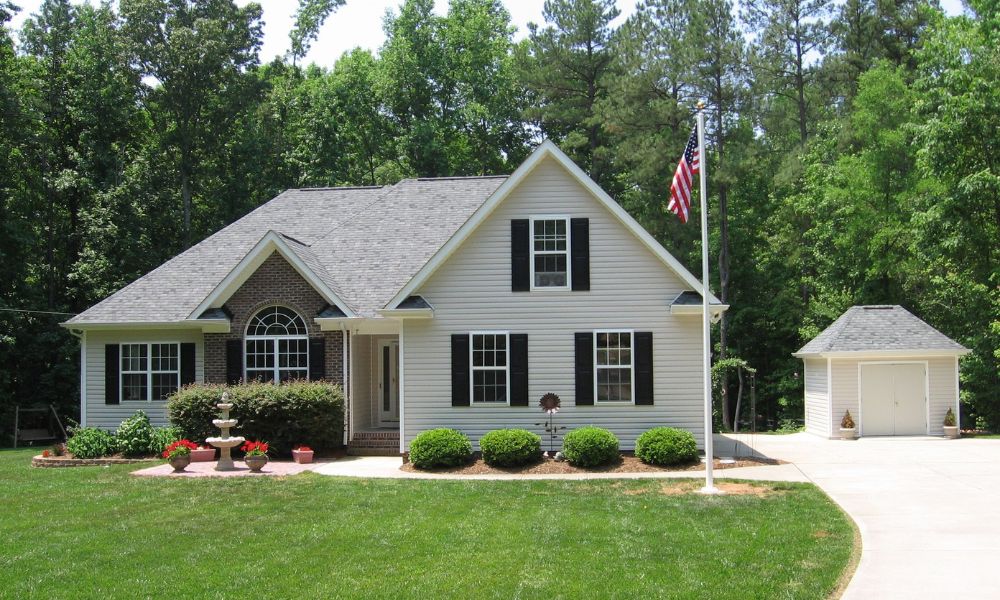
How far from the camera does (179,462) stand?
675 inches

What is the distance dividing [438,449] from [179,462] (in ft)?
16.8

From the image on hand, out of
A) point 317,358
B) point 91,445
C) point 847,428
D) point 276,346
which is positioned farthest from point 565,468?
point 91,445

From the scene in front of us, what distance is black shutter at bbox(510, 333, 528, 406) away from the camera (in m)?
19.0

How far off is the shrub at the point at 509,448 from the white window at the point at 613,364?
6.93 feet

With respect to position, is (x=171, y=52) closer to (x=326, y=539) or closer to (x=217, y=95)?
(x=217, y=95)

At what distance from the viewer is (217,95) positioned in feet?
125

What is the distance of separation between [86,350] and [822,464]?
1760 centimetres

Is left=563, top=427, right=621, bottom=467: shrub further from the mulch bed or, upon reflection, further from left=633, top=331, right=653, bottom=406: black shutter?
left=633, top=331, right=653, bottom=406: black shutter

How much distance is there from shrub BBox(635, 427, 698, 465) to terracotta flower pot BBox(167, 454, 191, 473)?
9114 mm

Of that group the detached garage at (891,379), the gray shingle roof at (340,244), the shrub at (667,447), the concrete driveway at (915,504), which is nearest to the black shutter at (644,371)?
the shrub at (667,447)

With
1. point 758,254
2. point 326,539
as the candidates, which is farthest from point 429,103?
point 326,539

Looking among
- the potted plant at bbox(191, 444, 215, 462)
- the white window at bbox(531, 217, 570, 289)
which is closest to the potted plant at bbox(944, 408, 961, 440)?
the white window at bbox(531, 217, 570, 289)

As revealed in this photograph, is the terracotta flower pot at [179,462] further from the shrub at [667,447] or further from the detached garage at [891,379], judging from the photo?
the detached garage at [891,379]

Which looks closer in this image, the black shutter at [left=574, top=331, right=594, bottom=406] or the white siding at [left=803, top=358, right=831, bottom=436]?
the black shutter at [left=574, top=331, right=594, bottom=406]
